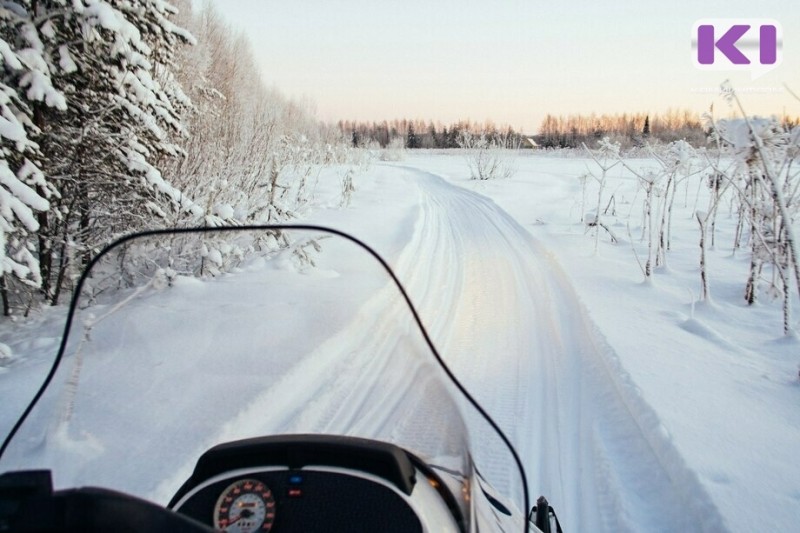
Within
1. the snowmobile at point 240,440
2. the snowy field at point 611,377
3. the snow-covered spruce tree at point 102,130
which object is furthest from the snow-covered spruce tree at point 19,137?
the snowmobile at point 240,440

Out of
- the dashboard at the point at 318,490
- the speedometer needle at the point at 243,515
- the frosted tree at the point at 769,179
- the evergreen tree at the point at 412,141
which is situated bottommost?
the speedometer needle at the point at 243,515

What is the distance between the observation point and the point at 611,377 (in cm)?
422

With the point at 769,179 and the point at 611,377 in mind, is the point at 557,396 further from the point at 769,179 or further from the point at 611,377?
the point at 769,179

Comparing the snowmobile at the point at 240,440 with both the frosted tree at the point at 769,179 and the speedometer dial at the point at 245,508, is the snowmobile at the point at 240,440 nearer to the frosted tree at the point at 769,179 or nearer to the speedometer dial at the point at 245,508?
the speedometer dial at the point at 245,508

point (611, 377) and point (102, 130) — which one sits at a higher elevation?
point (102, 130)

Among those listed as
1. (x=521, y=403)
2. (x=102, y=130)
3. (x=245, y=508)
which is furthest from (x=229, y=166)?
(x=245, y=508)

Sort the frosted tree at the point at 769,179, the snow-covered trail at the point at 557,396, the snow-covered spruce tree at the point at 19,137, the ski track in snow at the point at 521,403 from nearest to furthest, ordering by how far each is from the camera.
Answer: the ski track in snow at the point at 521,403
the snow-covered trail at the point at 557,396
the snow-covered spruce tree at the point at 19,137
the frosted tree at the point at 769,179

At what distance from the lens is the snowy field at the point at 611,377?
2762 millimetres

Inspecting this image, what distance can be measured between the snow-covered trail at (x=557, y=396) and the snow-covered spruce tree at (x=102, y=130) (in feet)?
11.2

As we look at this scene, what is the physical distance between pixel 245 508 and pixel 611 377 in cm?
358

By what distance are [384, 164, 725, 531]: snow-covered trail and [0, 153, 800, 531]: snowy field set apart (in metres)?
0.01

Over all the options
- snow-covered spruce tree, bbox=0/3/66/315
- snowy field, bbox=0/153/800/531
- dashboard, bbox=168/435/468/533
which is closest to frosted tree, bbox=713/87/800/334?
snowy field, bbox=0/153/800/531

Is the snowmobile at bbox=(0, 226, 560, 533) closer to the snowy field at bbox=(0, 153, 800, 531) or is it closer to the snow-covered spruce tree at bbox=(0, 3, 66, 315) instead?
the snowy field at bbox=(0, 153, 800, 531)

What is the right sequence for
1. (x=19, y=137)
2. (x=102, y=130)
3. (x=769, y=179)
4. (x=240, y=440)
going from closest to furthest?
(x=240, y=440)
(x=19, y=137)
(x=769, y=179)
(x=102, y=130)
